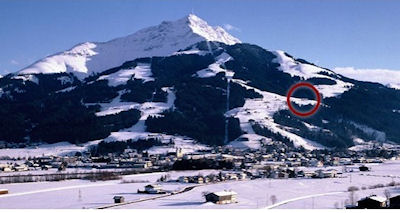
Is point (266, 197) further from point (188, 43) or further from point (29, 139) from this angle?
point (188, 43)

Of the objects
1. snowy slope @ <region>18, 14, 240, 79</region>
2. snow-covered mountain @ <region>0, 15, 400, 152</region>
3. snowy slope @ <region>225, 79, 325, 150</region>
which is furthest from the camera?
snowy slope @ <region>18, 14, 240, 79</region>

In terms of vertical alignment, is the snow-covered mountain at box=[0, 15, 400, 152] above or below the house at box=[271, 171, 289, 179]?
above

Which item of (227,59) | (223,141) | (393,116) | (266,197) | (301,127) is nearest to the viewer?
(266,197)

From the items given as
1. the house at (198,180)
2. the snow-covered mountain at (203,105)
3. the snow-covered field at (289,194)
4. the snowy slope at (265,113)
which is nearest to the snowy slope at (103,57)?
the snow-covered mountain at (203,105)

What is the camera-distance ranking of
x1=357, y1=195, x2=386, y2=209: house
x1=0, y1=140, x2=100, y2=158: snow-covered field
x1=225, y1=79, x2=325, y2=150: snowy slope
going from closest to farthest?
x1=357, y1=195, x2=386, y2=209: house → x1=0, y1=140, x2=100, y2=158: snow-covered field → x1=225, y1=79, x2=325, y2=150: snowy slope

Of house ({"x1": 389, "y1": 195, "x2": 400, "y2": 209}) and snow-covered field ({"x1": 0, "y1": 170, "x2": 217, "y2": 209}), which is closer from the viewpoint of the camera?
house ({"x1": 389, "y1": 195, "x2": 400, "y2": 209})

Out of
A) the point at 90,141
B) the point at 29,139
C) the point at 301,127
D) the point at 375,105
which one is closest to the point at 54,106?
the point at 29,139

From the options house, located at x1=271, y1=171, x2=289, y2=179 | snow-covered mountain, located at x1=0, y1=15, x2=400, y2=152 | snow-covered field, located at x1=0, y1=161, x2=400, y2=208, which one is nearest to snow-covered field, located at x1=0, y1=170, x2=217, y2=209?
snow-covered field, located at x1=0, y1=161, x2=400, y2=208

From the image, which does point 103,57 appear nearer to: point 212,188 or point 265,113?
point 265,113

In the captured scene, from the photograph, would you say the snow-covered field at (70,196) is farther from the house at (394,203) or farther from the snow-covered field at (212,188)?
the house at (394,203)

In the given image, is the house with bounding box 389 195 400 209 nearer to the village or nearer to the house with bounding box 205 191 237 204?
the village
